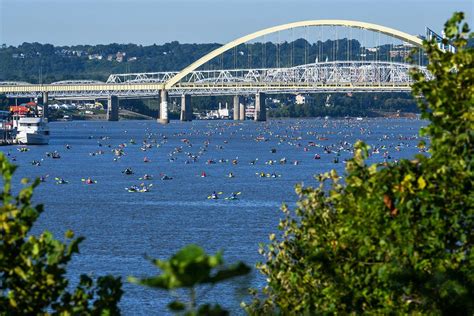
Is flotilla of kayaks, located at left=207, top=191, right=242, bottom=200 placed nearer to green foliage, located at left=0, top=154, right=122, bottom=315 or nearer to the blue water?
the blue water

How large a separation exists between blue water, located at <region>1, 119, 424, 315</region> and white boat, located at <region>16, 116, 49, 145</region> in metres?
2.38

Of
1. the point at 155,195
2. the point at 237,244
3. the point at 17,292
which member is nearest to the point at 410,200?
the point at 17,292

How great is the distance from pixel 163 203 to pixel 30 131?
87341 millimetres

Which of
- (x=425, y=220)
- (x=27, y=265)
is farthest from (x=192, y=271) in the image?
(x=425, y=220)

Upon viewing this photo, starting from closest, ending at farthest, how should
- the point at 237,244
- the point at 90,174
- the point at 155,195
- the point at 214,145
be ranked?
1. the point at 237,244
2. the point at 155,195
3. the point at 90,174
4. the point at 214,145

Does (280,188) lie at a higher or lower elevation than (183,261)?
lower

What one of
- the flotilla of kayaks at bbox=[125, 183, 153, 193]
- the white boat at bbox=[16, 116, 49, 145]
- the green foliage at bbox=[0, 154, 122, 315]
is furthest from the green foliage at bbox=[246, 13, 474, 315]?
the white boat at bbox=[16, 116, 49, 145]

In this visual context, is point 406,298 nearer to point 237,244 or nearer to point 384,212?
point 384,212

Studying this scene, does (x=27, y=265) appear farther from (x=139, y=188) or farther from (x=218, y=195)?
(x=139, y=188)

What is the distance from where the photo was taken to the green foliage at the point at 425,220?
62.7 feet

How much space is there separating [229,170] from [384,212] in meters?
102

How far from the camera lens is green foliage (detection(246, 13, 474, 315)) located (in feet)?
62.7

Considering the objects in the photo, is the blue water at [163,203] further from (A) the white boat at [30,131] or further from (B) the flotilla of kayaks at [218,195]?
(A) the white boat at [30,131]

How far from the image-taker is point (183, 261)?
12555 mm
